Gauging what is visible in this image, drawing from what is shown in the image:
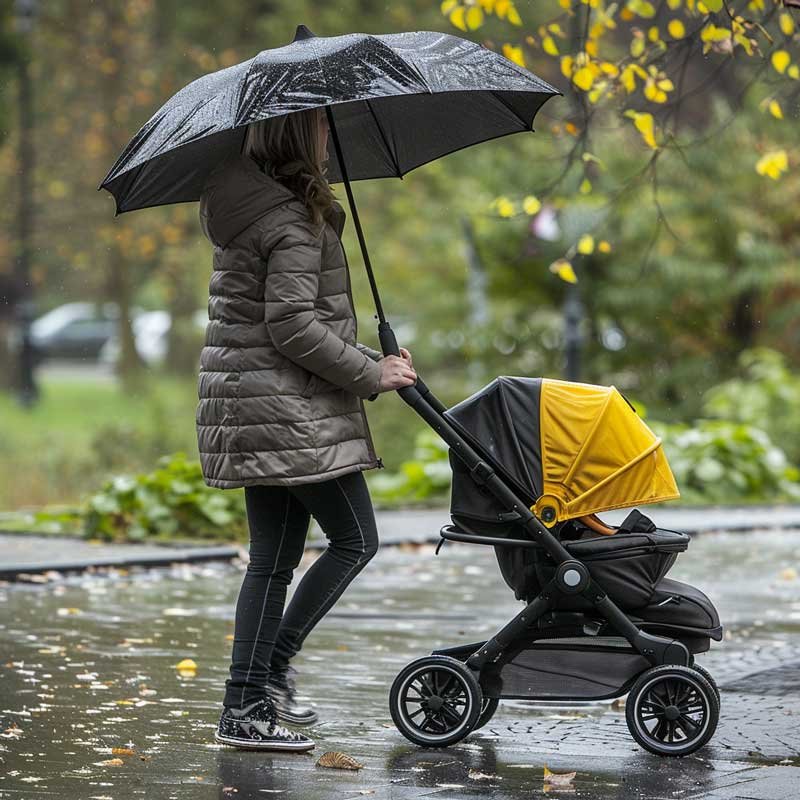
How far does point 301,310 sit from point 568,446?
951 millimetres

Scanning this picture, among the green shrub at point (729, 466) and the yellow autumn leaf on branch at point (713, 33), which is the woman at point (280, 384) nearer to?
the yellow autumn leaf on branch at point (713, 33)

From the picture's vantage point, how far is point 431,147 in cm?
650

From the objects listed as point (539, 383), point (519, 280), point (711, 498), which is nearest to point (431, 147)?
point (539, 383)

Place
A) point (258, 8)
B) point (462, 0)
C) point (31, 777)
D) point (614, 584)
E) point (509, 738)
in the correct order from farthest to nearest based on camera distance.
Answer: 1. point (258, 8)
2. point (462, 0)
3. point (509, 738)
4. point (614, 584)
5. point (31, 777)

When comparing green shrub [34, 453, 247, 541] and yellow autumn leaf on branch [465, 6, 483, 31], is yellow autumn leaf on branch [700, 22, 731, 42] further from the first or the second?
green shrub [34, 453, 247, 541]

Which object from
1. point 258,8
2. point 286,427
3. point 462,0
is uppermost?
point 258,8

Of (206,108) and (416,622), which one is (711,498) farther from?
(206,108)

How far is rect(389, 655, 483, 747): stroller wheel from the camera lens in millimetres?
5598

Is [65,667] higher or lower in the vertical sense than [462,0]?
lower

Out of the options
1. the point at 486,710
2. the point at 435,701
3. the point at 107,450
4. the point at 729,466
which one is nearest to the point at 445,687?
the point at 435,701

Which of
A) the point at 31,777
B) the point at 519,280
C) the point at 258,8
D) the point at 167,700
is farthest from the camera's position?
the point at 258,8

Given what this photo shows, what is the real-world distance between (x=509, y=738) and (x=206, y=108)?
2.31 meters

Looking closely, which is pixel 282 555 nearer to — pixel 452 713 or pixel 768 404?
pixel 452 713

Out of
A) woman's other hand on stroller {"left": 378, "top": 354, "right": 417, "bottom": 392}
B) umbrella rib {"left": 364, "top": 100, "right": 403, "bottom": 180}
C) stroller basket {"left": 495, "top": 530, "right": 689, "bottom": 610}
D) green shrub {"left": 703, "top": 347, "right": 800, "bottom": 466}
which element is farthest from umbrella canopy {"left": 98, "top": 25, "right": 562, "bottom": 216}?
green shrub {"left": 703, "top": 347, "right": 800, "bottom": 466}
